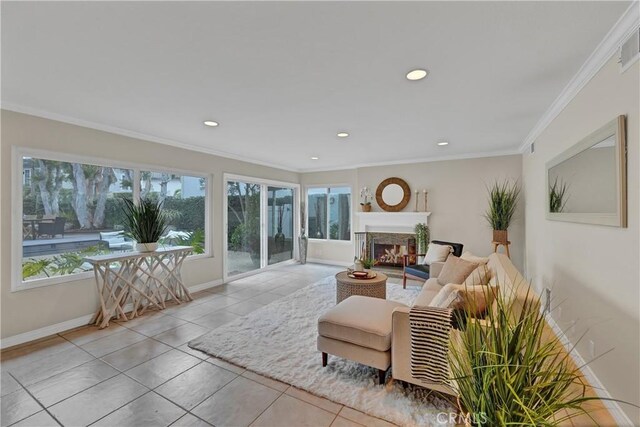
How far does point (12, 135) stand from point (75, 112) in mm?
592

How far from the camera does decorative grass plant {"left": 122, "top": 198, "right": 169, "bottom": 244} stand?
3.68m

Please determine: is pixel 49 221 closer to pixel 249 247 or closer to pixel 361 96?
pixel 249 247

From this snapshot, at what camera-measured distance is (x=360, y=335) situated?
82.8 inches

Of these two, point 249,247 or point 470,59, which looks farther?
point 249,247

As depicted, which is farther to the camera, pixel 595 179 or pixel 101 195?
pixel 101 195

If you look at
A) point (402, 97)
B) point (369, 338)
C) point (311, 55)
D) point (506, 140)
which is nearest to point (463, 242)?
point (506, 140)

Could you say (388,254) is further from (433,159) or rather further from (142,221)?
(142,221)

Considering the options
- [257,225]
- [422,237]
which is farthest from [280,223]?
[422,237]

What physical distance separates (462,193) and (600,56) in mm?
3587

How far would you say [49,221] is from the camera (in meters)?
3.11

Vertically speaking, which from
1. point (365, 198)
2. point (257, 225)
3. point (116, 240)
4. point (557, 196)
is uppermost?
point (365, 198)

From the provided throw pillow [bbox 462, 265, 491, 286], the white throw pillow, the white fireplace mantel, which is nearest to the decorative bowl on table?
throw pillow [bbox 462, 265, 491, 286]

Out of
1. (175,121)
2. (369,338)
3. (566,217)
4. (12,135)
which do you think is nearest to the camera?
(369,338)

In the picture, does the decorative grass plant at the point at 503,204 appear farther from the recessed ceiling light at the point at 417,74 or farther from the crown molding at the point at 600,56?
the recessed ceiling light at the point at 417,74
